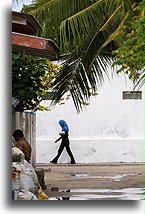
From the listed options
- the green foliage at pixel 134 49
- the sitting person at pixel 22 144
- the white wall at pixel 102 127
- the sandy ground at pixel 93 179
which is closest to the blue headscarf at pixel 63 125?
the white wall at pixel 102 127

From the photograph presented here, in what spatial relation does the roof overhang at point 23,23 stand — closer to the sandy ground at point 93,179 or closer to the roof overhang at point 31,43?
the roof overhang at point 31,43

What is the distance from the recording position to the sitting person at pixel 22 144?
5520 mm

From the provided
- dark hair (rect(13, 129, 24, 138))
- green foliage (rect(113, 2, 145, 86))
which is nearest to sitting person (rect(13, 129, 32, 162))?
dark hair (rect(13, 129, 24, 138))

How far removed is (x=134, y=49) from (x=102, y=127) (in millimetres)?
3032

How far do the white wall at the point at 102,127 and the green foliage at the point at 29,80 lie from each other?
0.22 m

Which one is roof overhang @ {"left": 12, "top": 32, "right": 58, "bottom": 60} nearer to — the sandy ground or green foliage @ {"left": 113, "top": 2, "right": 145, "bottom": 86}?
green foliage @ {"left": 113, "top": 2, "right": 145, "bottom": 86}

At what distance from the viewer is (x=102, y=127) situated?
26.6 ft

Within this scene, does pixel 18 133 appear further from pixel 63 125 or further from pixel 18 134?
pixel 63 125

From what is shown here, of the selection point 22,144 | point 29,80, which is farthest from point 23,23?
point 22,144

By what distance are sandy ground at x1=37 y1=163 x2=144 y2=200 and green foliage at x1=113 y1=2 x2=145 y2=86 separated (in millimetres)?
906

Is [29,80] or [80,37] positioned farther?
[80,37]

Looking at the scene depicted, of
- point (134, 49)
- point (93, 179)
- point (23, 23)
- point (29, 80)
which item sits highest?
point (23, 23)

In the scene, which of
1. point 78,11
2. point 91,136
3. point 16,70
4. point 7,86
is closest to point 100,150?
point 91,136

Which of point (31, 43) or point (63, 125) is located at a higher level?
point (31, 43)
